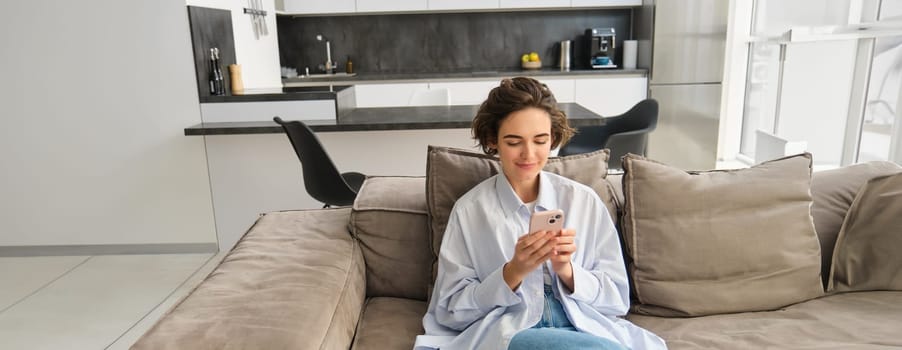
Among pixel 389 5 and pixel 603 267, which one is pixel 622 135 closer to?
pixel 603 267

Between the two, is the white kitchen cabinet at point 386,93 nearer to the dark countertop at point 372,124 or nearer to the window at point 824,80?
the dark countertop at point 372,124

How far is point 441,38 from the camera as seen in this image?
5535 mm

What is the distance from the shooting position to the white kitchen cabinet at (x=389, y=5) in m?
5.11

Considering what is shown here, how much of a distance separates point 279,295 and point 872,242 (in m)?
1.58

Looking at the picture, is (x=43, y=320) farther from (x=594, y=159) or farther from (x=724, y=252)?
(x=724, y=252)

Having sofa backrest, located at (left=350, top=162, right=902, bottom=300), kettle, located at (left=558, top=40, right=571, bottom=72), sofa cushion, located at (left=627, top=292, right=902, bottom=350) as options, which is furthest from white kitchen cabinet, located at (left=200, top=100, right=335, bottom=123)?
kettle, located at (left=558, top=40, right=571, bottom=72)

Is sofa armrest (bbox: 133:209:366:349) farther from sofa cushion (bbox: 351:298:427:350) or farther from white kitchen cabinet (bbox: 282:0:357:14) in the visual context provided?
white kitchen cabinet (bbox: 282:0:357:14)

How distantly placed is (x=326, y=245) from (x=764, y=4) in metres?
4.56

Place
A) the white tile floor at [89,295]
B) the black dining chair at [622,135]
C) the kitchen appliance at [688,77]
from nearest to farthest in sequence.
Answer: the white tile floor at [89,295] < the black dining chair at [622,135] < the kitchen appliance at [688,77]

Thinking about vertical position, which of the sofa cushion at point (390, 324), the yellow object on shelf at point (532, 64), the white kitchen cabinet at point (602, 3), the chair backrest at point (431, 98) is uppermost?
the white kitchen cabinet at point (602, 3)

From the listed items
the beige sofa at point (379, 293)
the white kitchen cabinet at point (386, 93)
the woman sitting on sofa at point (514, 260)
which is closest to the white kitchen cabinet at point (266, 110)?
the beige sofa at point (379, 293)

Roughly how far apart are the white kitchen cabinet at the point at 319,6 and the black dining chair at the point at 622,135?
2428 millimetres

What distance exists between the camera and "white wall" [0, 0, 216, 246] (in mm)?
3045

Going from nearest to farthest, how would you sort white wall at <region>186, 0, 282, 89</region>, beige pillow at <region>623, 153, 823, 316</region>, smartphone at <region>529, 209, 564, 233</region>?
1. smartphone at <region>529, 209, 564, 233</region>
2. beige pillow at <region>623, 153, 823, 316</region>
3. white wall at <region>186, 0, 282, 89</region>
